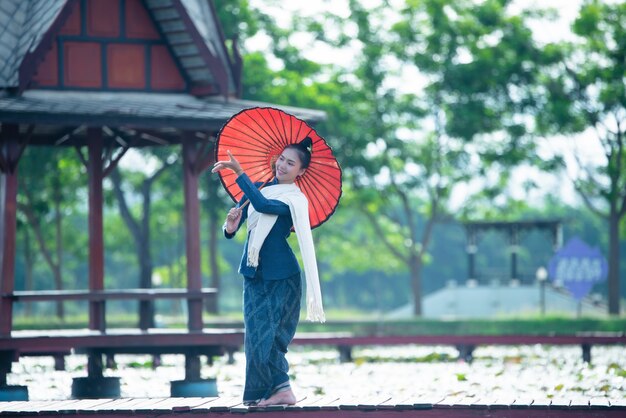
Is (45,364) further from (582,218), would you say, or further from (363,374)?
(582,218)

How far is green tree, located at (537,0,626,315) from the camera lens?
42.7m

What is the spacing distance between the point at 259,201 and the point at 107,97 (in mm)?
8810

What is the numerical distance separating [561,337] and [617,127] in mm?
21619

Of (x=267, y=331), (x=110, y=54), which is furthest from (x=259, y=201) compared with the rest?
(x=110, y=54)

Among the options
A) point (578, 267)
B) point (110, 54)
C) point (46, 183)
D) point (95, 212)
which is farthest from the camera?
point (46, 183)

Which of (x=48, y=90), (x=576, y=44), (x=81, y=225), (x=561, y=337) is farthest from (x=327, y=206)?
(x=81, y=225)

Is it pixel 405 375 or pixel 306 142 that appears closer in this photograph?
pixel 306 142

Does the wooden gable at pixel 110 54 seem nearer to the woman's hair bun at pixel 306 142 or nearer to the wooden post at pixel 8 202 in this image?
the wooden post at pixel 8 202

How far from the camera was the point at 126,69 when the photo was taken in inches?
762

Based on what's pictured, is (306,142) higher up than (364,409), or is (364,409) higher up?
(306,142)

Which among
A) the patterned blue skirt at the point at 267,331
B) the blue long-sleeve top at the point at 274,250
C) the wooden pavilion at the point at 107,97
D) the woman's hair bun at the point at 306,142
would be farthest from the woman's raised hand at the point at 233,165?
the wooden pavilion at the point at 107,97

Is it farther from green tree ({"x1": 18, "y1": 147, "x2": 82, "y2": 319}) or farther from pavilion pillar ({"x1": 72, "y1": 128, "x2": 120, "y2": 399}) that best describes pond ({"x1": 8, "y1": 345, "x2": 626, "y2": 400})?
green tree ({"x1": 18, "y1": 147, "x2": 82, "y2": 319})

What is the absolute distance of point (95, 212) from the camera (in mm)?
18906

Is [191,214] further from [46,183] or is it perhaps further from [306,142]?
[46,183]
